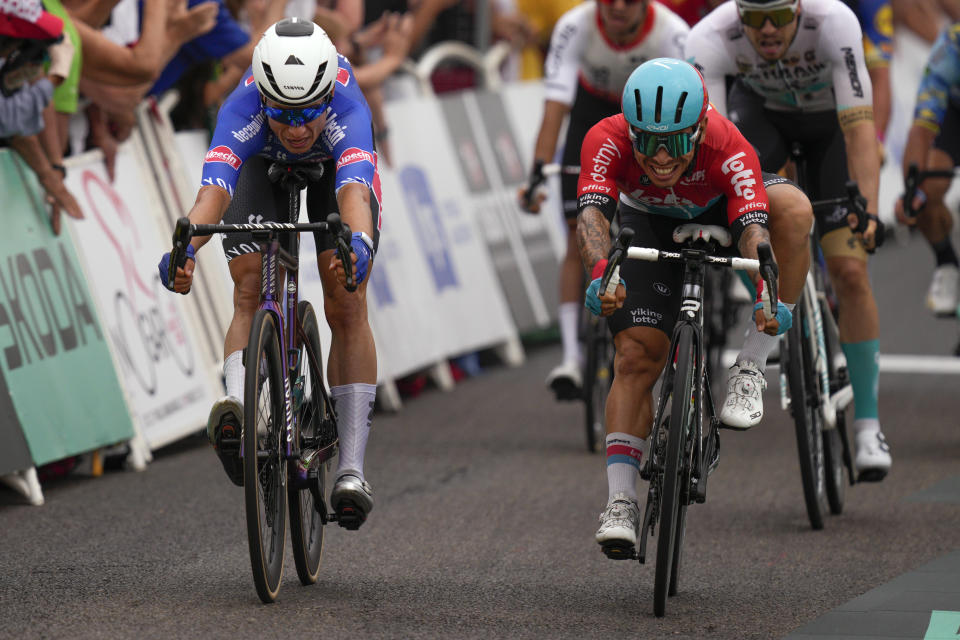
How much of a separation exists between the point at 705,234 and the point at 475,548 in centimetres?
175

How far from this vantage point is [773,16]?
7227mm

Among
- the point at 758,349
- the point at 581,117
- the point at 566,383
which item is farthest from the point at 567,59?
the point at 758,349

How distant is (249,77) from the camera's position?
623 cm

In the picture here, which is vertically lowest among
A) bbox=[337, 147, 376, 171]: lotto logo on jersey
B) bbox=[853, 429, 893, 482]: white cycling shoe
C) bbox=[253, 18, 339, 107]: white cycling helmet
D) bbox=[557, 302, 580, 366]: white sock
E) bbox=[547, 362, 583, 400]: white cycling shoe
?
bbox=[547, 362, 583, 400]: white cycling shoe

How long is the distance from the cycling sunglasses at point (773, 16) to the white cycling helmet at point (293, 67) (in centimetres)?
228

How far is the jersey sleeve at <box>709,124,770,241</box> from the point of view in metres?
5.85

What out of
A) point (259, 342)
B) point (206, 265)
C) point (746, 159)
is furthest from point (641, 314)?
point (206, 265)

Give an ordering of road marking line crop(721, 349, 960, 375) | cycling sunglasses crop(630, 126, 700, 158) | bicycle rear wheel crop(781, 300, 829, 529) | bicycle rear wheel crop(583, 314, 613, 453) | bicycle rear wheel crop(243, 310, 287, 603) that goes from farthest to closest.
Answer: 1. road marking line crop(721, 349, 960, 375)
2. bicycle rear wheel crop(583, 314, 613, 453)
3. bicycle rear wheel crop(781, 300, 829, 529)
4. cycling sunglasses crop(630, 126, 700, 158)
5. bicycle rear wheel crop(243, 310, 287, 603)

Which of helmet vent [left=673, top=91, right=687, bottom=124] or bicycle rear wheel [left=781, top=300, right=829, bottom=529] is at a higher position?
helmet vent [left=673, top=91, right=687, bottom=124]

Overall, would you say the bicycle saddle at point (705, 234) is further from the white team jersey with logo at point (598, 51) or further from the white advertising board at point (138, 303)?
the white advertising board at point (138, 303)

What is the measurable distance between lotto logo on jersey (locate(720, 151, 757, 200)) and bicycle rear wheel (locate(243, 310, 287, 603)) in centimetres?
172

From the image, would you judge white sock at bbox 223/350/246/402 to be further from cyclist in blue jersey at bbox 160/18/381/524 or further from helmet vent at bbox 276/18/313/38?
helmet vent at bbox 276/18/313/38

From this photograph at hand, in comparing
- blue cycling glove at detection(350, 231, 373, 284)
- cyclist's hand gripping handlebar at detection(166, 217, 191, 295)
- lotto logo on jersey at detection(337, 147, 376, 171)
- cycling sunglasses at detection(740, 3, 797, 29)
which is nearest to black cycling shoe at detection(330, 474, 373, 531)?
blue cycling glove at detection(350, 231, 373, 284)

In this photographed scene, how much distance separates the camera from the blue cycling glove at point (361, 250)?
5.66m
